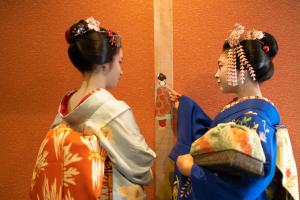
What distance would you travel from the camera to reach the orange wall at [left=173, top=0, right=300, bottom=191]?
1857 millimetres

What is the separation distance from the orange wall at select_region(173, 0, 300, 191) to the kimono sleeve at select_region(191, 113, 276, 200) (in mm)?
619

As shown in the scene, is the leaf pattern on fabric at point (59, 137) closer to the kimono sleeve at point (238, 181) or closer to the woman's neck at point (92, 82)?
the woman's neck at point (92, 82)

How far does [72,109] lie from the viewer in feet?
4.68

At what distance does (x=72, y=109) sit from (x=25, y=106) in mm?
630

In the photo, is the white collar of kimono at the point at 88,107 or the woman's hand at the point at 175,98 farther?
the woman's hand at the point at 175,98

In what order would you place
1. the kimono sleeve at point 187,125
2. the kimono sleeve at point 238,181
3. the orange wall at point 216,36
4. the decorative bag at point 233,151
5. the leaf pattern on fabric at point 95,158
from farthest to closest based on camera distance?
the orange wall at point 216,36 → the kimono sleeve at point 187,125 → the leaf pattern on fabric at point 95,158 → the kimono sleeve at point 238,181 → the decorative bag at point 233,151

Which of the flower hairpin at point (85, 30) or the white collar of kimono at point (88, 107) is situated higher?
the flower hairpin at point (85, 30)

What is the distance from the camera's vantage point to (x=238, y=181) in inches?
45.6

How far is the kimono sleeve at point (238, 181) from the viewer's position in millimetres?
1160

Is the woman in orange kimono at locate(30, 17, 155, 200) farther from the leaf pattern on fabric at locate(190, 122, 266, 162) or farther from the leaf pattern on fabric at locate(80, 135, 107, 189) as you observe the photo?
the leaf pattern on fabric at locate(190, 122, 266, 162)

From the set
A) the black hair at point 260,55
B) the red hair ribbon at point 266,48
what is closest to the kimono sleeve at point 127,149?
the black hair at point 260,55

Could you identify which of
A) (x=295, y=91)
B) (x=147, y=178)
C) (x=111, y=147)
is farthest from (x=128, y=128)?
Result: (x=295, y=91)

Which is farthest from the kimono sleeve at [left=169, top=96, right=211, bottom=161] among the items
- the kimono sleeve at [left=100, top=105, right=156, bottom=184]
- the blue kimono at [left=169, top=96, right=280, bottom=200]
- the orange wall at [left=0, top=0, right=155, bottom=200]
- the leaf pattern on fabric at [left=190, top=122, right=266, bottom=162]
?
the leaf pattern on fabric at [left=190, top=122, right=266, bottom=162]

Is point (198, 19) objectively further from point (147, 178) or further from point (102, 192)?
point (102, 192)
